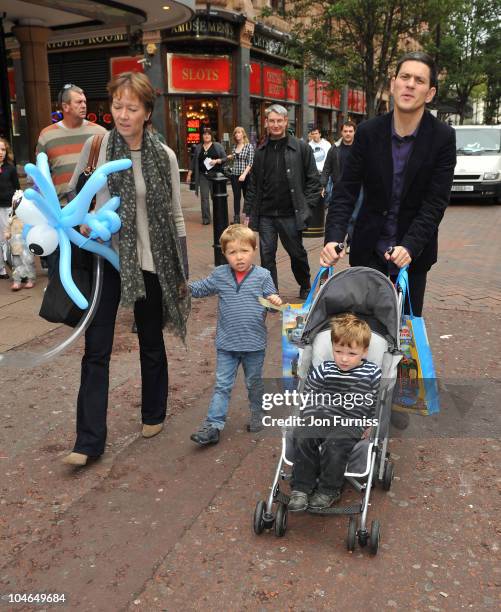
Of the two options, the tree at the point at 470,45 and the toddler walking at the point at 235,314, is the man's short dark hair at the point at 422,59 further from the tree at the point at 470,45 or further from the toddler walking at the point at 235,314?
the tree at the point at 470,45

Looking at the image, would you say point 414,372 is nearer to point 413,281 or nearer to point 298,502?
point 413,281

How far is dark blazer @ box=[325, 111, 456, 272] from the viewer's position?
129 inches

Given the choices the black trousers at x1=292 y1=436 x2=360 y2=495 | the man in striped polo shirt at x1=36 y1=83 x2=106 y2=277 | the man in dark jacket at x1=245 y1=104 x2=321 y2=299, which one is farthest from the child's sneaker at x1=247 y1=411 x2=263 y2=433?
the man in dark jacket at x1=245 y1=104 x2=321 y2=299

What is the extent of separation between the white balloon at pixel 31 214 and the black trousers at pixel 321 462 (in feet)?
5.48

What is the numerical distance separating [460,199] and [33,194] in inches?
606

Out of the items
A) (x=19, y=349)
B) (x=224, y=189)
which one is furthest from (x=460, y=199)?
(x=19, y=349)

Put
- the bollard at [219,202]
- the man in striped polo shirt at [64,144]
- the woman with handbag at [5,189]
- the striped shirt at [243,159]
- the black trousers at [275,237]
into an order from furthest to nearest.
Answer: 1. the striped shirt at [243,159]
2. the bollard at [219,202]
3. the woman with handbag at [5,189]
4. the black trousers at [275,237]
5. the man in striped polo shirt at [64,144]

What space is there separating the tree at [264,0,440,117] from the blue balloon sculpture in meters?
14.6

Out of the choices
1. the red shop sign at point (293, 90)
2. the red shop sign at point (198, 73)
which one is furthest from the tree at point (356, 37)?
the red shop sign at point (293, 90)

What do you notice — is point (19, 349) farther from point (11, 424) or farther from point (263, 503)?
point (263, 503)

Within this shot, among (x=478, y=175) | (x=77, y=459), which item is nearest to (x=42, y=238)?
(x=77, y=459)

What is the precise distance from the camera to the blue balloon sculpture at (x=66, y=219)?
298cm

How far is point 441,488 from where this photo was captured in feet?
10.5

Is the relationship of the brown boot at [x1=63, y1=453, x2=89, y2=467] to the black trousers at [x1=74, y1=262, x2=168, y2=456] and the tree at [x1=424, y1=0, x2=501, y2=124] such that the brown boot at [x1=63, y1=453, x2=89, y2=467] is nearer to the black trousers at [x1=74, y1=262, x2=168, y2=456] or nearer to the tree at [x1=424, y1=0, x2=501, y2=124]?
the black trousers at [x1=74, y1=262, x2=168, y2=456]
